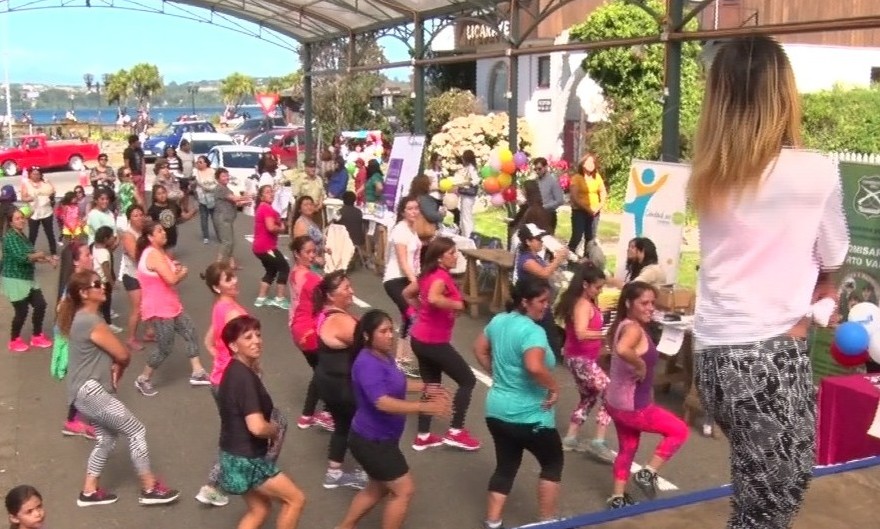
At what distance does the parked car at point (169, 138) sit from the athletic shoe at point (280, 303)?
90.5 feet

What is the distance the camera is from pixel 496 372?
513cm

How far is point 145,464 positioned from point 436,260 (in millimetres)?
2441

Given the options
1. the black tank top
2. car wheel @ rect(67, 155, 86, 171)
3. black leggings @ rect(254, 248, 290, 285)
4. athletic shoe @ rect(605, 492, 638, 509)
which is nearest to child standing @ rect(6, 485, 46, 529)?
the black tank top

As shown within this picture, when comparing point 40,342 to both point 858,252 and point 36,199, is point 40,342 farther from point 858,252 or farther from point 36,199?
point 858,252

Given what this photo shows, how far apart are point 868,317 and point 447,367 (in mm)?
2891

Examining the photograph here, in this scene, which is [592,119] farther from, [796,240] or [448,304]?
[796,240]

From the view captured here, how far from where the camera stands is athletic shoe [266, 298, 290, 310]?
40.8 ft

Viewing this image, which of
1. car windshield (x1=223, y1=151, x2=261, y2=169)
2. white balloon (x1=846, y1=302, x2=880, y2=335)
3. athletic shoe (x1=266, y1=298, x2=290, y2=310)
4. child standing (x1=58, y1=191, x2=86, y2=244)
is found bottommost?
athletic shoe (x1=266, y1=298, x2=290, y2=310)

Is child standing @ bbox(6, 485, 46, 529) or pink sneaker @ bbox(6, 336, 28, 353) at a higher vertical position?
child standing @ bbox(6, 485, 46, 529)

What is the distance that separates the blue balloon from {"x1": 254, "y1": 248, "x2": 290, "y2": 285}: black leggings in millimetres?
7478

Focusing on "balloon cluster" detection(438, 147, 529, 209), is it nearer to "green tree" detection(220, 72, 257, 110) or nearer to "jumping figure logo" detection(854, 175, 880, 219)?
"jumping figure logo" detection(854, 175, 880, 219)

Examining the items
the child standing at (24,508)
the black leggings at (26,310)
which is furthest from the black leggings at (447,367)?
the black leggings at (26,310)

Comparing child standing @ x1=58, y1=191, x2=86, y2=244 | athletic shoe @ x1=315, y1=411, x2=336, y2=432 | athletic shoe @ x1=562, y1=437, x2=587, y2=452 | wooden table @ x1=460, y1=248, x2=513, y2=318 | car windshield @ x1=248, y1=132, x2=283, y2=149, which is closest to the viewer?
athletic shoe @ x1=562, y1=437, x2=587, y2=452

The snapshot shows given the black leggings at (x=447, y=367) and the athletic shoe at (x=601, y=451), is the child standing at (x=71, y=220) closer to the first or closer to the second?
the black leggings at (x=447, y=367)
